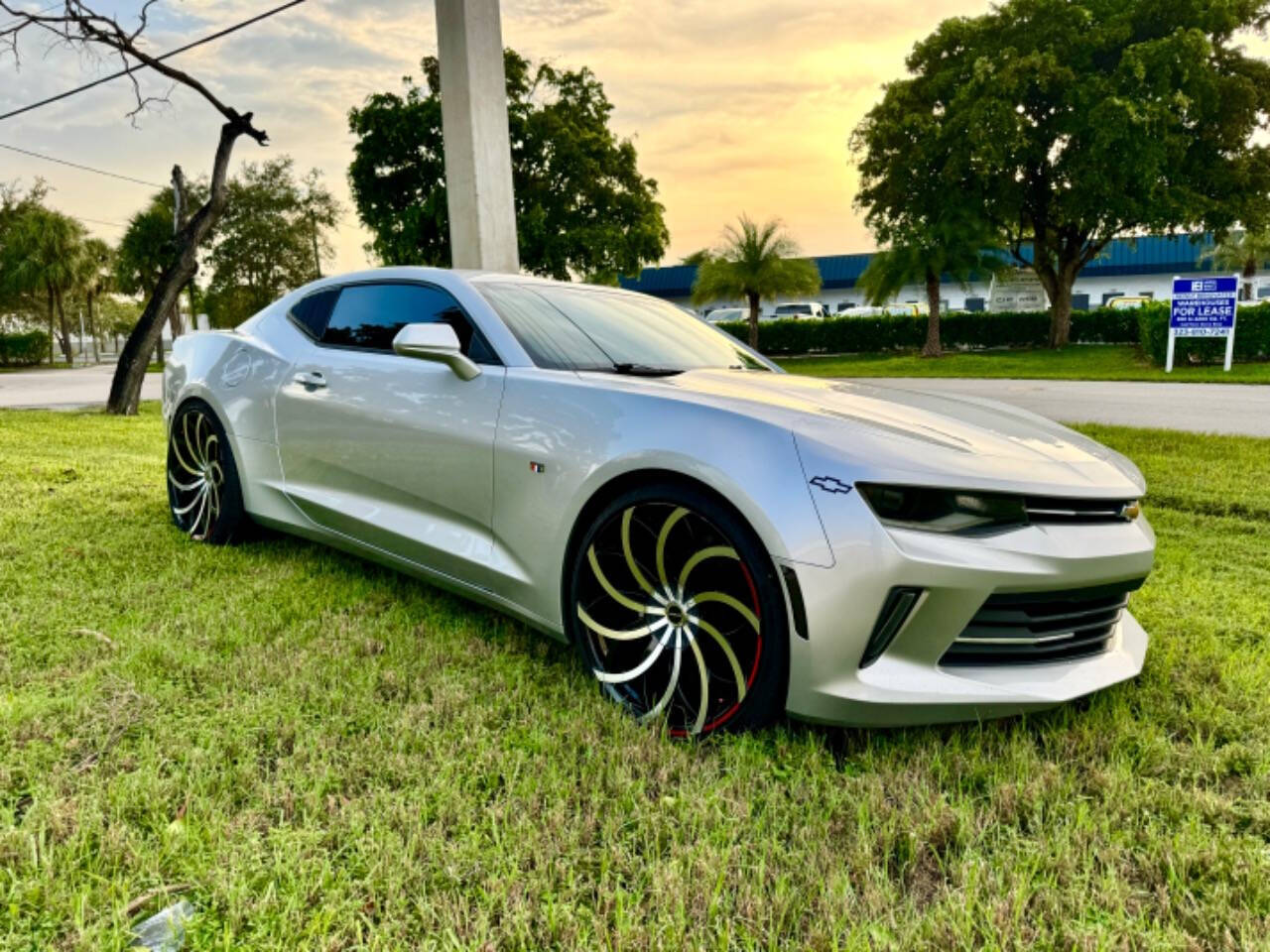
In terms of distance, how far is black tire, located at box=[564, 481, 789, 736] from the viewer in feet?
6.63

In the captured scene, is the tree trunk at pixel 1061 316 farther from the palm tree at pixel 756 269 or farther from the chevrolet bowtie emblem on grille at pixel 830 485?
the chevrolet bowtie emblem on grille at pixel 830 485

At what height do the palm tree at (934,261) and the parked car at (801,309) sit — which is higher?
the palm tree at (934,261)

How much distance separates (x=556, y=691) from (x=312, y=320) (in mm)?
2198

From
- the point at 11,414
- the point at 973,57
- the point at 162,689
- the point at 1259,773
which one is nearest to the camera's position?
the point at 1259,773

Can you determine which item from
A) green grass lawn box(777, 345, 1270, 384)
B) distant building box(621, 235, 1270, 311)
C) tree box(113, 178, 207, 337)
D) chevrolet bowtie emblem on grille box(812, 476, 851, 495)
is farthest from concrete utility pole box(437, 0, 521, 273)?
distant building box(621, 235, 1270, 311)

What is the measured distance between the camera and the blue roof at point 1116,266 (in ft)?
159

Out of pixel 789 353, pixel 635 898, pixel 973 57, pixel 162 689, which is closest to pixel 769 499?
pixel 635 898

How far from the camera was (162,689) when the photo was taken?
2.41 meters

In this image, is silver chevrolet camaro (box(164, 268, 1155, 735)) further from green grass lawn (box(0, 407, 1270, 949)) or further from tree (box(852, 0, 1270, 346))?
tree (box(852, 0, 1270, 346))

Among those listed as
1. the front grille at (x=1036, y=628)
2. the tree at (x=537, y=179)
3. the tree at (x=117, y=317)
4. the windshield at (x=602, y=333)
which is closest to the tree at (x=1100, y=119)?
the tree at (x=537, y=179)

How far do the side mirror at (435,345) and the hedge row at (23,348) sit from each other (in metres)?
51.3

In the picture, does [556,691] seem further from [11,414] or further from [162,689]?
[11,414]

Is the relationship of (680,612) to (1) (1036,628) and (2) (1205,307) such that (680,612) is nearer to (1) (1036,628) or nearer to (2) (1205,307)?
(1) (1036,628)

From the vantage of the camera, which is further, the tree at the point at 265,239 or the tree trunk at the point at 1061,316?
the tree at the point at 265,239
